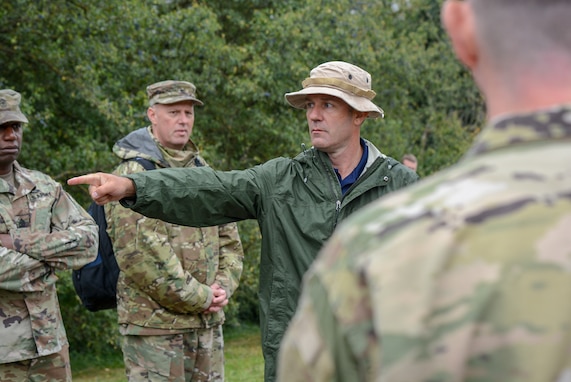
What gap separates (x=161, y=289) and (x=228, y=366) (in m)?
6.70

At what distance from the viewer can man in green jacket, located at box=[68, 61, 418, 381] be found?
480 cm

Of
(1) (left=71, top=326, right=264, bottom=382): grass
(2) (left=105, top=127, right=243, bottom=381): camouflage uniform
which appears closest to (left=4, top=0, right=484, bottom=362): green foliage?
(1) (left=71, top=326, right=264, bottom=382): grass

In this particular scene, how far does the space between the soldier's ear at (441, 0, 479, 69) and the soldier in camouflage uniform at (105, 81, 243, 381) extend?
485 cm

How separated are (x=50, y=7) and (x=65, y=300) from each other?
3.47 m

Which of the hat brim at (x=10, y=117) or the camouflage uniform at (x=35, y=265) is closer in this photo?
the camouflage uniform at (x=35, y=265)

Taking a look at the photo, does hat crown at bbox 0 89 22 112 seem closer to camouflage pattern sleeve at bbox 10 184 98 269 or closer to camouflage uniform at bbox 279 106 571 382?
camouflage pattern sleeve at bbox 10 184 98 269

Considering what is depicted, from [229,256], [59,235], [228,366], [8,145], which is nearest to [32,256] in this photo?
[59,235]

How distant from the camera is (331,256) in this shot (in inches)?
68.8

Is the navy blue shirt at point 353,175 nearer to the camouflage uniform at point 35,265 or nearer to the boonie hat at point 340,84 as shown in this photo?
the boonie hat at point 340,84

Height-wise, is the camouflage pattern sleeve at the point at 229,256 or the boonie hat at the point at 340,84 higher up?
the boonie hat at the point at 340,84

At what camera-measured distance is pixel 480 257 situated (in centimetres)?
161

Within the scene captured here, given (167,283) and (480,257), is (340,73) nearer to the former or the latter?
(167,283)

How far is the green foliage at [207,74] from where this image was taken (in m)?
11.0

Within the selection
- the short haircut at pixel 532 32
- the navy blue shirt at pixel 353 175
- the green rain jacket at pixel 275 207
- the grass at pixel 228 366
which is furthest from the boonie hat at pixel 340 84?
the grass at pixel 228 366
